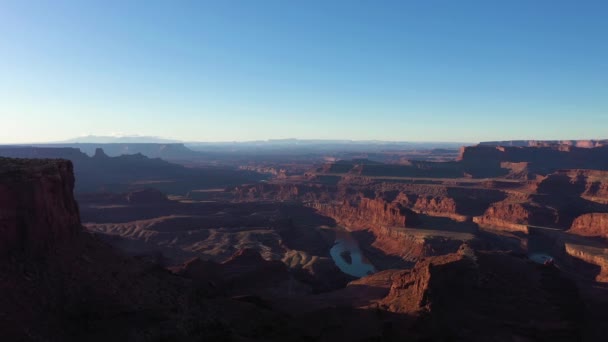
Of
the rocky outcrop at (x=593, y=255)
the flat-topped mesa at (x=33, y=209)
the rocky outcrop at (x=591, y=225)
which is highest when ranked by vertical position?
the flat-topped mesa at (x=33, y=209)

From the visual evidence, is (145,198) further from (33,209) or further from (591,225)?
(591,225)

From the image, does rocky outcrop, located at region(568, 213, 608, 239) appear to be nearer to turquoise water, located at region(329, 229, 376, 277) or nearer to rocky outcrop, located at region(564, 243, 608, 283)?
rocky outcrop, located at region(564, 243, 608, 283)

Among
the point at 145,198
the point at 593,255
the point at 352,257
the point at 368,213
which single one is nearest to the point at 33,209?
the point at 352,257

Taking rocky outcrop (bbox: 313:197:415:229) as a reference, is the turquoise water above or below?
below

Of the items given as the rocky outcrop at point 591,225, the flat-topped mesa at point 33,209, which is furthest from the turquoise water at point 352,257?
the flat-topped mesa at point 33,209

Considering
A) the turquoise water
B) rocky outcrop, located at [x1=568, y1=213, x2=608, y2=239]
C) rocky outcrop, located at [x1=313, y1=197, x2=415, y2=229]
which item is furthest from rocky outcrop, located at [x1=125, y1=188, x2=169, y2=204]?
rocky outcrop, located at [x1=568, y1=213, x2=608, y2=239]

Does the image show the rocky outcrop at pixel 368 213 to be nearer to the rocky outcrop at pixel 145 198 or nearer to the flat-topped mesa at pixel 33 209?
the rocky outcrop at pixel 145 198
